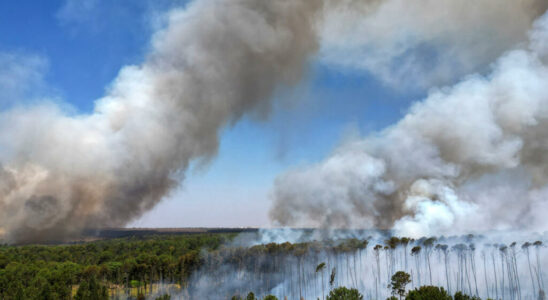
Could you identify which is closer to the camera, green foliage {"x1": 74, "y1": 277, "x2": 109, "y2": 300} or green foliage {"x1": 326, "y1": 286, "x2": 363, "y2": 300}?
green foliage {"x1": 326, "y1": 286, "x2": 363, "y2": 300}

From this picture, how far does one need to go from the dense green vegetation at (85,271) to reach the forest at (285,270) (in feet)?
0.89

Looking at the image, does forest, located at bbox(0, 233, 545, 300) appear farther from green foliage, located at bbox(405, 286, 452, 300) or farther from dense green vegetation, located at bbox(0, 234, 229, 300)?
green foliage, located at bbox(405, 286, 452, 300)

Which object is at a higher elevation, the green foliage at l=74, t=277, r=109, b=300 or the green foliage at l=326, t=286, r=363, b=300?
the green foliage at l=74, t=277, r=109, b=300

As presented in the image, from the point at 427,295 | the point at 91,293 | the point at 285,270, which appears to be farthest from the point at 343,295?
the point at 285,270

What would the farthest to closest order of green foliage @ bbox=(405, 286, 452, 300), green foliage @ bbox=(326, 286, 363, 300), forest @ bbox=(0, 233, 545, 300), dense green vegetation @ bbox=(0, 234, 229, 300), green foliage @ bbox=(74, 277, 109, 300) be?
forest @ bbox=(0, 233, 545, 300)
dense green vegetation @ bbox=(0, 234, 229, 300)
green foliage @ bbox=(74, 277, 109, 300)
green foliage @ bbox=(326, 286, 363, 300)
green foliage @ bbox=(405, 286, 452, 300)

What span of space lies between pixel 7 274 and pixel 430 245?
118 meters

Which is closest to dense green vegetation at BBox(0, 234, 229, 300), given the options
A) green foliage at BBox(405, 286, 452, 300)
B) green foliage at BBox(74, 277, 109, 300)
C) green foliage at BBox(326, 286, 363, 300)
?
green foliage at BBox(74, 277, 109, 300)

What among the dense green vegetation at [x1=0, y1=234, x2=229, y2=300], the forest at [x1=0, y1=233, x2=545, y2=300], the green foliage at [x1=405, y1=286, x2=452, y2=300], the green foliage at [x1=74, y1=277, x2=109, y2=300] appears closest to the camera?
the green foliage at [x1=405, y1=286, x2=452, y2=300]

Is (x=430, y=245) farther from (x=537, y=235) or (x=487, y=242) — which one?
(x=537, y=235)

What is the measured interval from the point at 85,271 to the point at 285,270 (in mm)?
61776

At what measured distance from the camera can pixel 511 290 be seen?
316 feet

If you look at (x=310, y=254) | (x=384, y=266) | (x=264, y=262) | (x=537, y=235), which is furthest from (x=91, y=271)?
(x=537, y=235)

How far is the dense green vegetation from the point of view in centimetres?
6606

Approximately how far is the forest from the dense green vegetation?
0.89 ft
